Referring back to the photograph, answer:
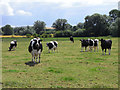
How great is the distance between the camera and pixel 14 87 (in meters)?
7.32

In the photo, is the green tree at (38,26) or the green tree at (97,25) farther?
the green tree at (38,26)

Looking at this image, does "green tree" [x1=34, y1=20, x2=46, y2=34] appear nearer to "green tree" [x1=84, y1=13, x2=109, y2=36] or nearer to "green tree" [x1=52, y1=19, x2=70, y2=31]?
"green tree" [x1=52, y1=19, x2=70, y2=31]

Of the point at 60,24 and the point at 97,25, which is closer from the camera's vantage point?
the point at 97,25

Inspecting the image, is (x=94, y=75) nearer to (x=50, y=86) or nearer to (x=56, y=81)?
(x=56, y=81)

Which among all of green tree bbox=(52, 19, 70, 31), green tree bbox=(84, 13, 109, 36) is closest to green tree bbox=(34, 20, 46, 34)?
green tree bbox=(52, 19, 70, 31)

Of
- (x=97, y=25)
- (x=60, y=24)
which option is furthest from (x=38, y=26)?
(x=97, y=25)

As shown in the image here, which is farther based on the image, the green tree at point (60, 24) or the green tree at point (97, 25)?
the green tree at point (60, 24)

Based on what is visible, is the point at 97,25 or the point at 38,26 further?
the point at 38,26

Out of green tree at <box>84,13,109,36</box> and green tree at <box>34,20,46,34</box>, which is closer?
green tree at <box>84,13,109,36</box>

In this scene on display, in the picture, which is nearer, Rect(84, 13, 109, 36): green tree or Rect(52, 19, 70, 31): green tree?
Rect(84, 13, 109, 36): green tree

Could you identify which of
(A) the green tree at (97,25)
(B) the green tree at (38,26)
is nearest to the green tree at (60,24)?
(B) the green tree at (38,26)

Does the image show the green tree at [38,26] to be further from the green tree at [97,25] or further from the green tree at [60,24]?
the green tree at [97,25]

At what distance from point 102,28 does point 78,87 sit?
80.3 m

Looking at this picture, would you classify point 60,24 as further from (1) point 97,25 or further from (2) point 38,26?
(1) point 97,25
